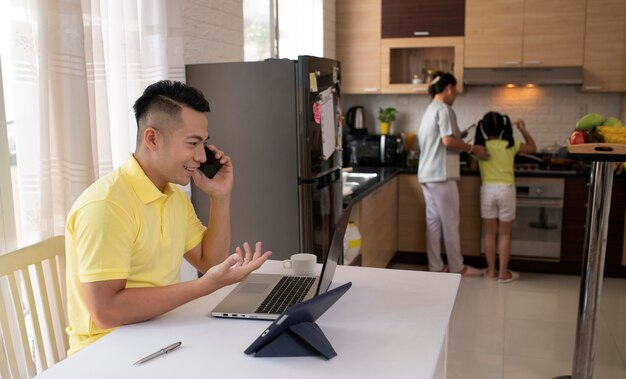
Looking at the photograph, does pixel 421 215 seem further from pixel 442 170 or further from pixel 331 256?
pixel 331 256

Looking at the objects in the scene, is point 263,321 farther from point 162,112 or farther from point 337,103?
point 337,103

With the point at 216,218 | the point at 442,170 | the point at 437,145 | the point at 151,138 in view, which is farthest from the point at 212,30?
the point at 442,170

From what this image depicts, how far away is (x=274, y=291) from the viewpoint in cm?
185

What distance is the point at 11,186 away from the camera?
2.01 meters

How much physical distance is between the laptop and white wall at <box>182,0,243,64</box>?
152 centimetres

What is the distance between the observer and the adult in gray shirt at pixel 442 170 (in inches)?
183

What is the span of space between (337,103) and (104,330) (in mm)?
2019

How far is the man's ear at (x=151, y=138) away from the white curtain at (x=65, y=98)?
49cm

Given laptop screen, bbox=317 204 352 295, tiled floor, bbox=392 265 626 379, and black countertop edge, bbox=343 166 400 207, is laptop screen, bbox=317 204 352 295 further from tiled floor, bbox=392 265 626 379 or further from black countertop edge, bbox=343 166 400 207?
tiled floor, bbox=392 265 626 379

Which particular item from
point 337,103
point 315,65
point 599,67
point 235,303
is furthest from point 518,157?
point 235,303

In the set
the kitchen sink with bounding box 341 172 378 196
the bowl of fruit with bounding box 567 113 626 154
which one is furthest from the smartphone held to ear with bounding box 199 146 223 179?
the kitchen sink with bounding box 341 172 378 196

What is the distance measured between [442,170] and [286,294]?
3.19 meters

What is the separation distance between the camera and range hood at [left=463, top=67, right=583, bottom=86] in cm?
491

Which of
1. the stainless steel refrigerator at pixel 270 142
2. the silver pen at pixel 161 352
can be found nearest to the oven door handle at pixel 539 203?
the stainless steel refrigerator at pixel 270 142
